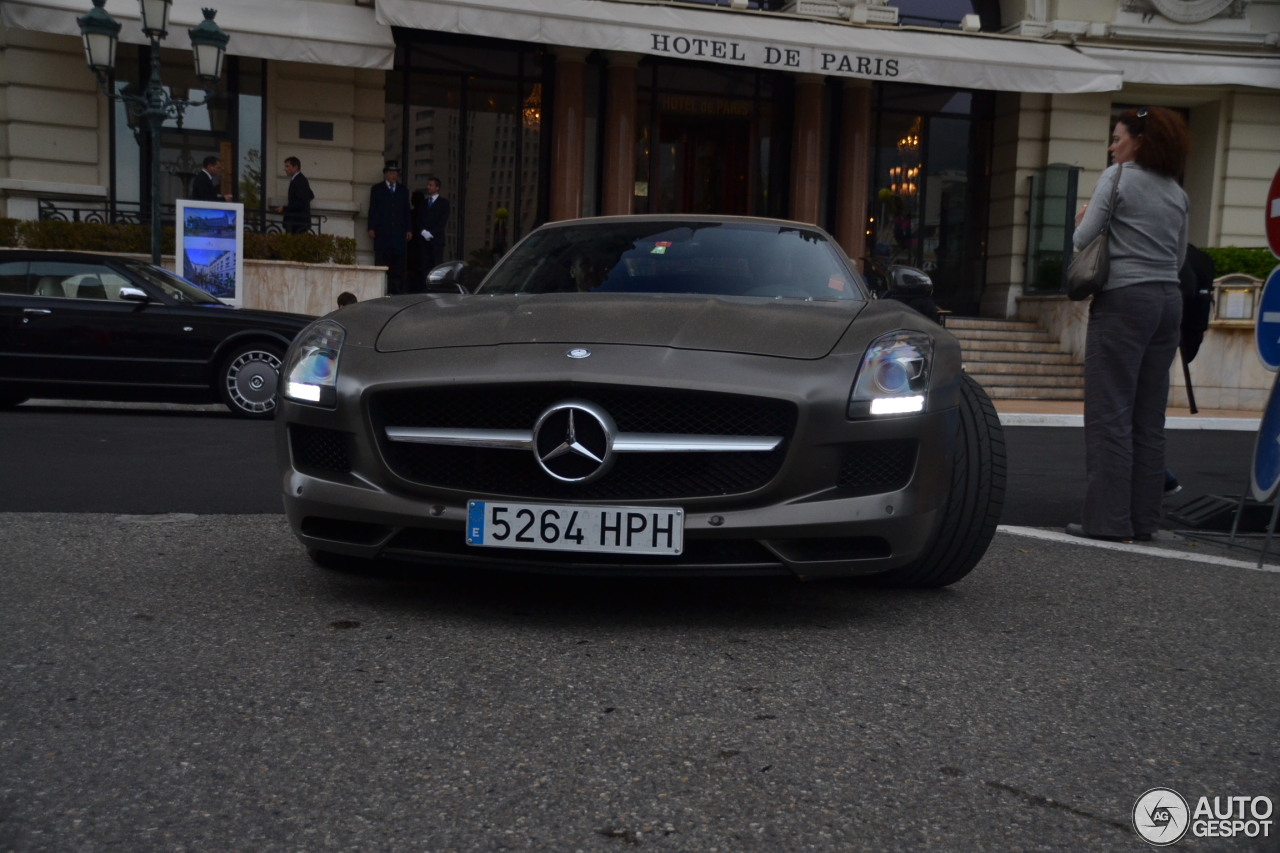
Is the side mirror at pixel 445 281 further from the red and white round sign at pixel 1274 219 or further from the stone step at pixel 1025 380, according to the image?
the stone step at pixel 1025 380

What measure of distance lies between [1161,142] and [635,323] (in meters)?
2.96

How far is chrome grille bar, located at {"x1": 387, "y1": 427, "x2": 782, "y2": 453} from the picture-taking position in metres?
3.25

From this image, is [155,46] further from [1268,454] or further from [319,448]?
[1268,454]

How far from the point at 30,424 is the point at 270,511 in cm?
443

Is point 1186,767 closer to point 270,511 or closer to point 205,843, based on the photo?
point 205,843

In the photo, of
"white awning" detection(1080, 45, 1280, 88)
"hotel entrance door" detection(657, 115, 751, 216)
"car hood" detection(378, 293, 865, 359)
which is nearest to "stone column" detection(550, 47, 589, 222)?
"hotel entrance door" detection(657, 115, 751, 216)

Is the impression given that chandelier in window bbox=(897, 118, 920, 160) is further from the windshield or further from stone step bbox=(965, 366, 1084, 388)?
the windshield

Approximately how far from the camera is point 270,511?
216 inches

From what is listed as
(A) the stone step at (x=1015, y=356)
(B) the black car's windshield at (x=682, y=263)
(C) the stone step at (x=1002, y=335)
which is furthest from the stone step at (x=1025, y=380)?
(B) the black car's windshield at (x=682, y=263)

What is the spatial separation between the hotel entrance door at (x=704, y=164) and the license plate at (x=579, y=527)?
16869mm

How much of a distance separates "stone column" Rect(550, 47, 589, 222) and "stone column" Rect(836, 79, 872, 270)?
4.13 metres

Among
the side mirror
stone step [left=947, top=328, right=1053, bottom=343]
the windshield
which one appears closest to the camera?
the side mirror

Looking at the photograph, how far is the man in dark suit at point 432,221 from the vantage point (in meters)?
16.9

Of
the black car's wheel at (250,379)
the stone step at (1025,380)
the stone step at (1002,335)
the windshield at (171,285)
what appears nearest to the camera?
the black car's wheel at (250,379)
